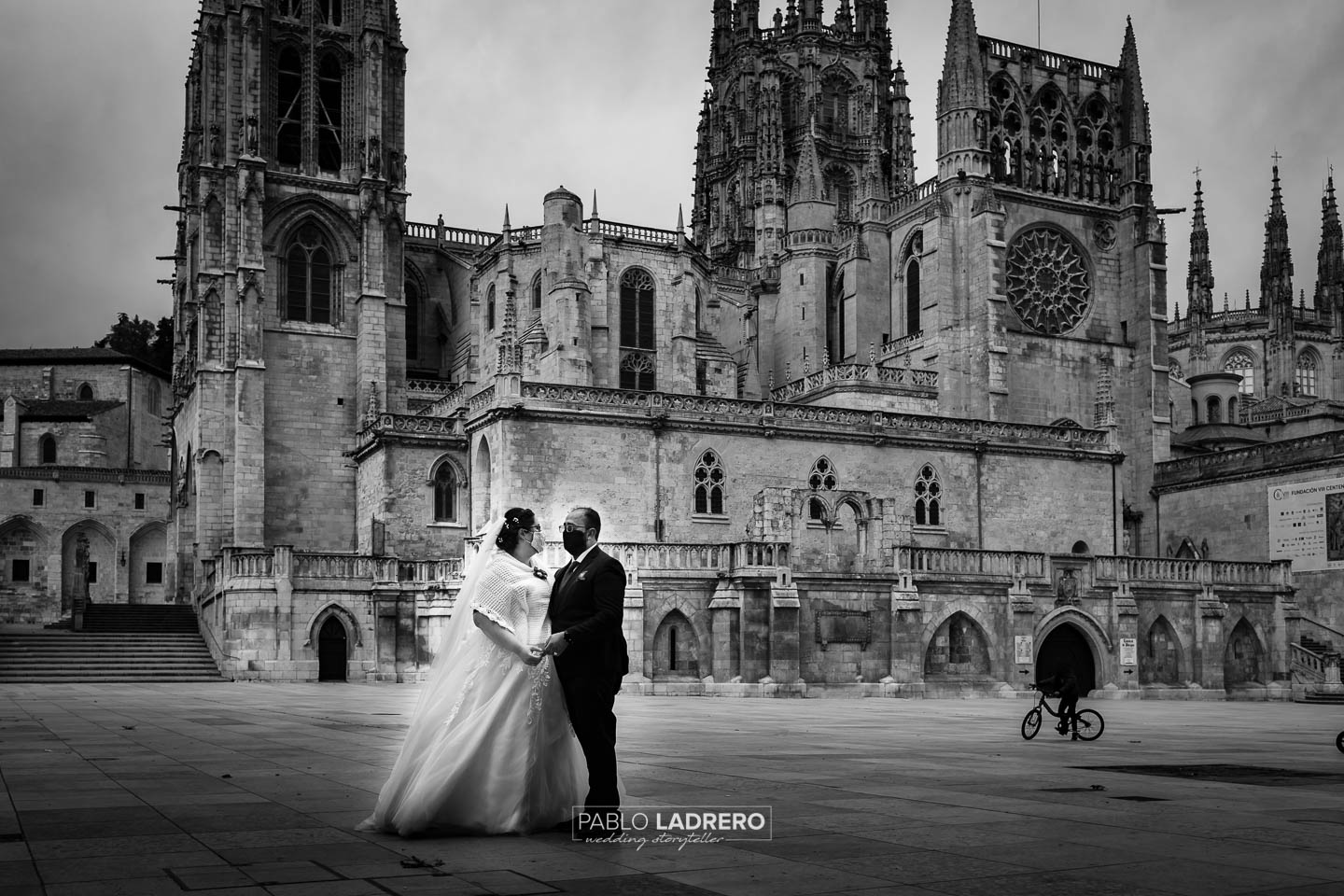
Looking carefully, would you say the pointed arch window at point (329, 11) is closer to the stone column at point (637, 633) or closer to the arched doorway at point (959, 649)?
the stone column at point (637, 633)

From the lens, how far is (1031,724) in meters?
18.6

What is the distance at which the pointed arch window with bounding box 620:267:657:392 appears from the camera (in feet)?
184

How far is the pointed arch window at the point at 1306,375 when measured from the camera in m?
87.7

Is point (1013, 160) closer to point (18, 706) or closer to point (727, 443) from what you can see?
point (727, 443)

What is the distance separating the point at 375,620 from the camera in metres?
40.3

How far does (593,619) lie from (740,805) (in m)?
2.06

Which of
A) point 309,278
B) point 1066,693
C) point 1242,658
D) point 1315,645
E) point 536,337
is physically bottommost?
point 1242,658

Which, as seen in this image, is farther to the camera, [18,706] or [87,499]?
[87,499]

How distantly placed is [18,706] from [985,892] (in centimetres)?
2075

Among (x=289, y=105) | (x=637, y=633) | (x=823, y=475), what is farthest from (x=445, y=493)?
(x=289, y=105)

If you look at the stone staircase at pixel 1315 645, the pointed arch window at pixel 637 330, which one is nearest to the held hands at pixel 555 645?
the stone staircase at pixel 1315 645

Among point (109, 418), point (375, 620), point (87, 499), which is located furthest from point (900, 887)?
point (109, 418)

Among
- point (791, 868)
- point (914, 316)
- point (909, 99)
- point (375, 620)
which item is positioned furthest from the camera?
point (909, 99)

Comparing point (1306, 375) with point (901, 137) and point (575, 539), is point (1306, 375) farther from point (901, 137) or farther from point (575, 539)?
point (575, 539)
